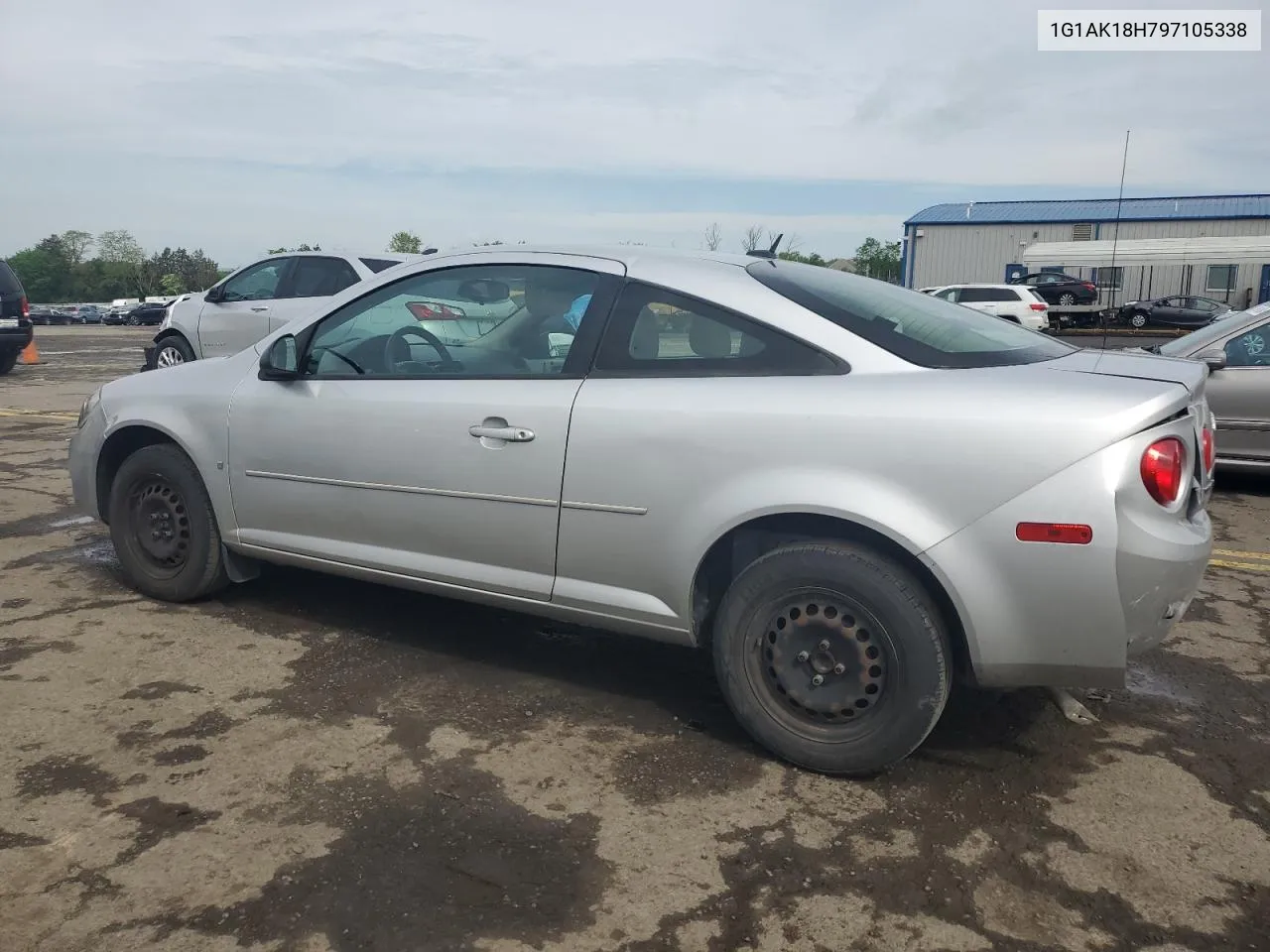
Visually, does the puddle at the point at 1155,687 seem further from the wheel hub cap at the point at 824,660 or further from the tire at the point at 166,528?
the tire at the point at 166,528

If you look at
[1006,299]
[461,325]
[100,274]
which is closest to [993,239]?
[1006,299]

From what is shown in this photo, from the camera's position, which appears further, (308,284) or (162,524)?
(308,284)

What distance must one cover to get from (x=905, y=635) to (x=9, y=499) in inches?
239

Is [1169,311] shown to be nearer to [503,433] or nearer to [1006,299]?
[1006,299]

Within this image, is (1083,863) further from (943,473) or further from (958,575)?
(943,473)

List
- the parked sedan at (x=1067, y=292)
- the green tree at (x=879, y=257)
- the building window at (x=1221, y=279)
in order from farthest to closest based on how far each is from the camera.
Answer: the green tree at (x=879, y=257) → the building window at (x=1221, y=279) → the parked sedan at (x=1067, y=292)

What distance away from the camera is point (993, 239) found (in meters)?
49.1

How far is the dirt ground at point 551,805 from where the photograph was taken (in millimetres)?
2357

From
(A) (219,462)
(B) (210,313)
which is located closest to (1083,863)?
(A) (219,462)

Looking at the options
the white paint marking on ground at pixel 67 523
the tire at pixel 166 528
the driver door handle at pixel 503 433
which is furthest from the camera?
the white paint marking on ground at pixel 67 523

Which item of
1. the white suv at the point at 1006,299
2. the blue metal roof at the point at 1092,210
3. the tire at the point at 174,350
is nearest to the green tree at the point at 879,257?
the blue metal roof at the point at 1092,210

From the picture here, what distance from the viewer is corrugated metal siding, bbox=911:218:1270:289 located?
47.4 meters

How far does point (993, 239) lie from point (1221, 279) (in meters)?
9.87

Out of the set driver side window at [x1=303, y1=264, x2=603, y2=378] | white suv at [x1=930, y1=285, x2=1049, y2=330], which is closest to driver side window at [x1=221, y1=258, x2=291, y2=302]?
driver side window at [x1=303, y1=264, x2=603, y2=378]
